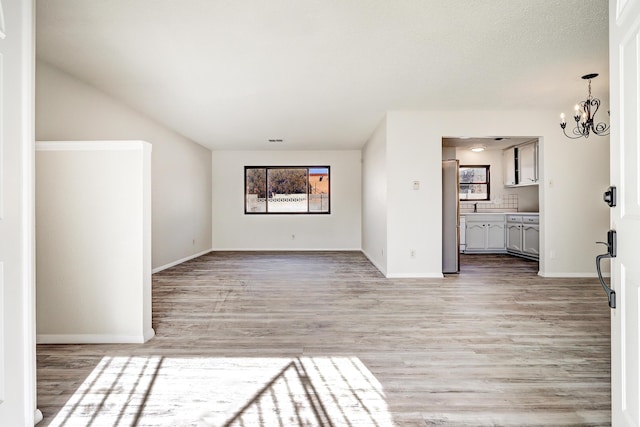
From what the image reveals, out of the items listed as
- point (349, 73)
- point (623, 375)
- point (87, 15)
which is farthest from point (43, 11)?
point (623, 375)

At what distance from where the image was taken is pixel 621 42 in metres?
1.31

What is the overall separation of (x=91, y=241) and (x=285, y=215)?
618 cm

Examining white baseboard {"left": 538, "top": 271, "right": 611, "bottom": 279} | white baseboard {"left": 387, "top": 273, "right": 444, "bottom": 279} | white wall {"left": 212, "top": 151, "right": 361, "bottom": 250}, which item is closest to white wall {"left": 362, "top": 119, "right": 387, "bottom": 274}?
white baseboard {"left": 387, "top": 273, "right": 444, "bottom": 279}

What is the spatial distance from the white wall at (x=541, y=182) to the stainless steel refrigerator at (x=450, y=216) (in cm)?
33

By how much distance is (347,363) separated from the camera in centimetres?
228

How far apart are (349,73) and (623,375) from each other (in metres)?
3.26

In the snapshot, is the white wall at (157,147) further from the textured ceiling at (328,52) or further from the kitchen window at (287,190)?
the kitchen window at (287,190)

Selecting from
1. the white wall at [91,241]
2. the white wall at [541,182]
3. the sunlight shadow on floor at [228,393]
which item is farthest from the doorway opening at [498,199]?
the white wall at [91,241]

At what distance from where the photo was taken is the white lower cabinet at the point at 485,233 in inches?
307

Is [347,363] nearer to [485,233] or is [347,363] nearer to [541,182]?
[541,182]

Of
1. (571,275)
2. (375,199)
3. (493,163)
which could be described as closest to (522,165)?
(493,163)

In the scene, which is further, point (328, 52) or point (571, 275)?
point (571, 275)

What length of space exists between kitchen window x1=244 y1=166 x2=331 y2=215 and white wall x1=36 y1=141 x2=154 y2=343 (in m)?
6.10

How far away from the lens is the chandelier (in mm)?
3885
